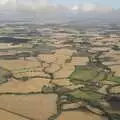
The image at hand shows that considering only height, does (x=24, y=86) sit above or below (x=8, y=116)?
above

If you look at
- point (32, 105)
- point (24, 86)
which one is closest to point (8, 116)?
point (32, 105)

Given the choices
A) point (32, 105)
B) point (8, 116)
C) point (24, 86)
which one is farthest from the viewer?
point (24, 86)

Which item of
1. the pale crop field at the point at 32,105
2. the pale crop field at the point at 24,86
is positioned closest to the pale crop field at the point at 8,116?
the pale crop field at the point at 32,105

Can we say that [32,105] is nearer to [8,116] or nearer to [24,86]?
[8,116]

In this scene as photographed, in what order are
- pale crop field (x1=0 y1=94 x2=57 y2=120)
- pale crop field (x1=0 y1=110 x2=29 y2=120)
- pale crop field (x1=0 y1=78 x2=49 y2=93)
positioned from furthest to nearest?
pale crop field (x1=0 y1=78 x2=49 y2=93) < pale crop field (x1=0 y1=94 x2=57 y2=120) < pale crop field (x1=0 y1=110 x2=29 y2=120)

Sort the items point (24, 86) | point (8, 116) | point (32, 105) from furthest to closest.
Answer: point (24, 86), point (32, 105), point (8, 116)

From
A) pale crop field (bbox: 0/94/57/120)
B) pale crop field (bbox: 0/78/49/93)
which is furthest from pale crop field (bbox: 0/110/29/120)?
pale crop field (bbox: 0/78/49/93)

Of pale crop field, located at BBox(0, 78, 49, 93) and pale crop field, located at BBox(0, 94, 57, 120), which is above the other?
pale crop field, located at BBox(0, 78, 49, 93)

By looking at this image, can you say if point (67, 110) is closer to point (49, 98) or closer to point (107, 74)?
point (49, 98)

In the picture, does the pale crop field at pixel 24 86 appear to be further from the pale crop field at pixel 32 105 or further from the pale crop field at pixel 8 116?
the pale crop field at pixel 8 116

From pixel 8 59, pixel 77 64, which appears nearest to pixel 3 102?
pixel 77 64

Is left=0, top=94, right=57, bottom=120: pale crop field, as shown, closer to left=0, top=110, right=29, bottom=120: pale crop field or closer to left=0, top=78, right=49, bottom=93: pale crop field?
left=0, top=110, right=29, bottom=120: pale crop field
